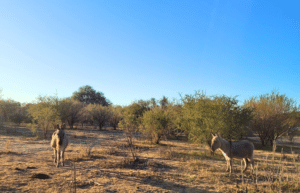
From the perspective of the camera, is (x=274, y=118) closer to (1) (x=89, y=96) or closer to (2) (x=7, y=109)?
(2) (x=7, y=109)

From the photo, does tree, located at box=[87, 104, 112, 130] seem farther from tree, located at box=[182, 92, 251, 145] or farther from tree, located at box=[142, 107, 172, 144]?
tree, located at box=[182, 92, 251, 145]

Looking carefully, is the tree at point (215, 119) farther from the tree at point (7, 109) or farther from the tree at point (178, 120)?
the tree at point (7, 109)

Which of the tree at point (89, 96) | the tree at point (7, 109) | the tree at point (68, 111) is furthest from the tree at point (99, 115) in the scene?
the tree at point (89, 96)

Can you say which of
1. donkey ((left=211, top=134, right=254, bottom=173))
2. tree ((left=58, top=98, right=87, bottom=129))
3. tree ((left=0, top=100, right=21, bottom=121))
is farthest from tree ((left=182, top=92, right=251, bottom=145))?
tree ((left=0, top=100, right=21, bottom=121))

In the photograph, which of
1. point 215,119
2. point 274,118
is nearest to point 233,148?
point 215,119

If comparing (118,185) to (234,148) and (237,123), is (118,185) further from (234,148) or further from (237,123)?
(237,123)

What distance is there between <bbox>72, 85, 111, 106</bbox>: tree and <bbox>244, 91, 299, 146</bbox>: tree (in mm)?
55218

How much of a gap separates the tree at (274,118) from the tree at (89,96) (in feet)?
181

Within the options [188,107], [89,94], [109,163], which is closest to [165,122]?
[188,107]

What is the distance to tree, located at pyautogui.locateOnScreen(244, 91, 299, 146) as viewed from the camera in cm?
1875

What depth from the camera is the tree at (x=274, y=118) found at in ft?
61.5

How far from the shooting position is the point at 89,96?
64.4 m

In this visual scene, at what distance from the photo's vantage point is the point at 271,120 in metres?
18.9

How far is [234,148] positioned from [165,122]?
33.9 feet
